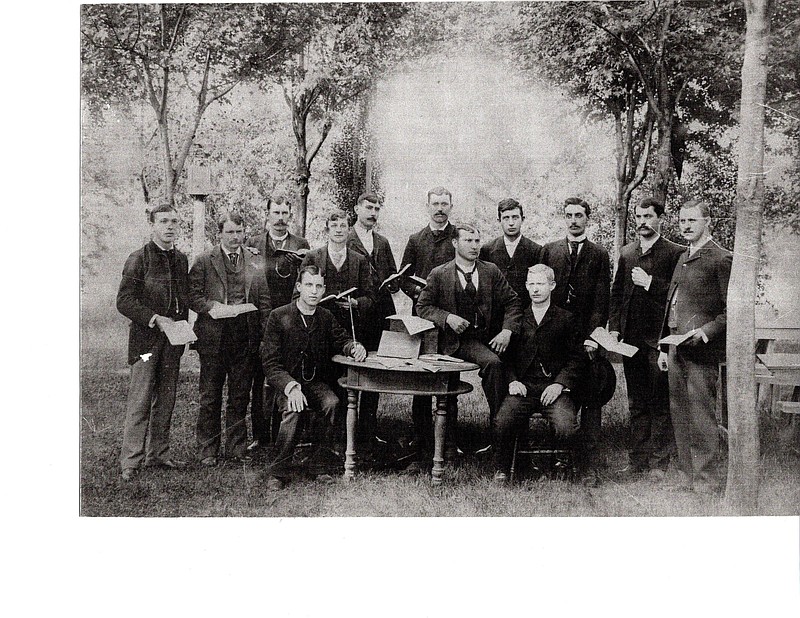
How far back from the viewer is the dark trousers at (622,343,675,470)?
16.8ft

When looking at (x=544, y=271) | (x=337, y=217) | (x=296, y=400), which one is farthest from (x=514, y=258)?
(x=296, y=400)

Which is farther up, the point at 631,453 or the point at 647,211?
the point at 647,211

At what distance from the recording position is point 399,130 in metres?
5.16

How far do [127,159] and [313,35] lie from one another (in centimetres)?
159

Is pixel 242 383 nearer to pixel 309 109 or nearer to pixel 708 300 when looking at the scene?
pixel 309 109

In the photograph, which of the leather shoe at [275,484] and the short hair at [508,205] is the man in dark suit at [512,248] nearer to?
the short hair at [508,205]

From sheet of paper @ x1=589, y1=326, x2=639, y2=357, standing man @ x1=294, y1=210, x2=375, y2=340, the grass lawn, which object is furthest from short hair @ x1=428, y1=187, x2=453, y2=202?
sheet of paper @ x1=589, y1=326, x2=639, y2=357

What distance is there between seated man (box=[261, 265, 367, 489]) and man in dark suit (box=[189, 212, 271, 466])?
18cm

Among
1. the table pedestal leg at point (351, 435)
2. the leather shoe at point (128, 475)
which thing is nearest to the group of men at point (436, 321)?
the leather shoe at point (128, 475)

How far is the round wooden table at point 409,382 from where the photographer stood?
187 inches

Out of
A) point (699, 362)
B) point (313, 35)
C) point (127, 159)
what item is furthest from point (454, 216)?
→ point (127, 159)

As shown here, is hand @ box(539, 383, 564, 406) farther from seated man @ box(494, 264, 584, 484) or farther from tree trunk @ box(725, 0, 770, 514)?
tree trunk @ box(725, 0, 770, 514)

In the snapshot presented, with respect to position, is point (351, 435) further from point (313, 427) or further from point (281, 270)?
point (281, 270)

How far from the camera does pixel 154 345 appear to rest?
16.8ft
